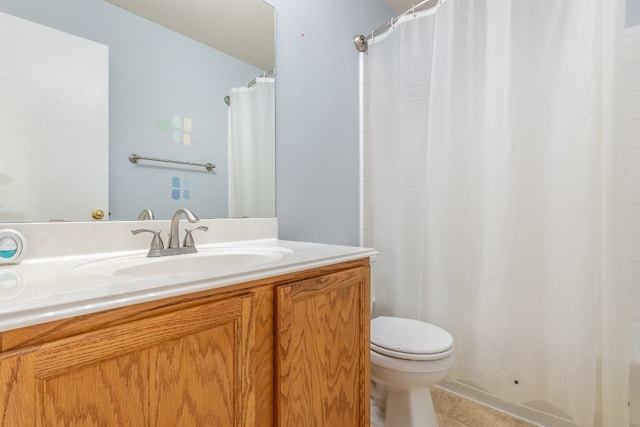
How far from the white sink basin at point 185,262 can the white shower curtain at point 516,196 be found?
87cm

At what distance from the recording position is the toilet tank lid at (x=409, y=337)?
117cm

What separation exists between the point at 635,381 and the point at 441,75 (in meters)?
1.44

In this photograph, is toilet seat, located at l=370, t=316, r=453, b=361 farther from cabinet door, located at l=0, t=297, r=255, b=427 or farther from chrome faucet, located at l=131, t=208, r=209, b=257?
chrome faucet, located at l=131, t=208, r=209, b=257

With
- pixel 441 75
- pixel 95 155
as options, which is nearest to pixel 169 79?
pixel 95 155

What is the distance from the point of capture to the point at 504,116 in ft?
4.29

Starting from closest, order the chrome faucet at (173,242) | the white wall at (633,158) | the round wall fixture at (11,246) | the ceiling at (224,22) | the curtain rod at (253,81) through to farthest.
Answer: the round wall fixture at (11,246)
the chrome faucet at (173,242)
the ceiling at (224,22)
the curtain rod at (253,81)
the white wall at (633,158)

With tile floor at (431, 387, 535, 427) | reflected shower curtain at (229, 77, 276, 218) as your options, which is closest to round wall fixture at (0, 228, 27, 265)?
reflected shower curtain at (229, 77, 276, 218)

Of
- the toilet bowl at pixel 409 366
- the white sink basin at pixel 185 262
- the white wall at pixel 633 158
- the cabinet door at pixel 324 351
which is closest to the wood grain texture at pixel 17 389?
the white sink basin at pixel 185 262

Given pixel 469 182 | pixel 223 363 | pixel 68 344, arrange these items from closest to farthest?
pixel 68 344 → pixel 223 363 → pixel 469 182

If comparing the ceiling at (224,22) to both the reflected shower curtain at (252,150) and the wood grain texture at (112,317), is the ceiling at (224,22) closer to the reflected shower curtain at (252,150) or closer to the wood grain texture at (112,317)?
the reflected shower curtain at (252,150)

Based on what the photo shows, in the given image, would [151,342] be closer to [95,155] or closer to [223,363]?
[223,363]

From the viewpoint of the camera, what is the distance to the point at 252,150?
4.40ft

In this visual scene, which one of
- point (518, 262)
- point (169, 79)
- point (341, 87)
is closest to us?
point (169, 79)

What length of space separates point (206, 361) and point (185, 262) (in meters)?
0.40
